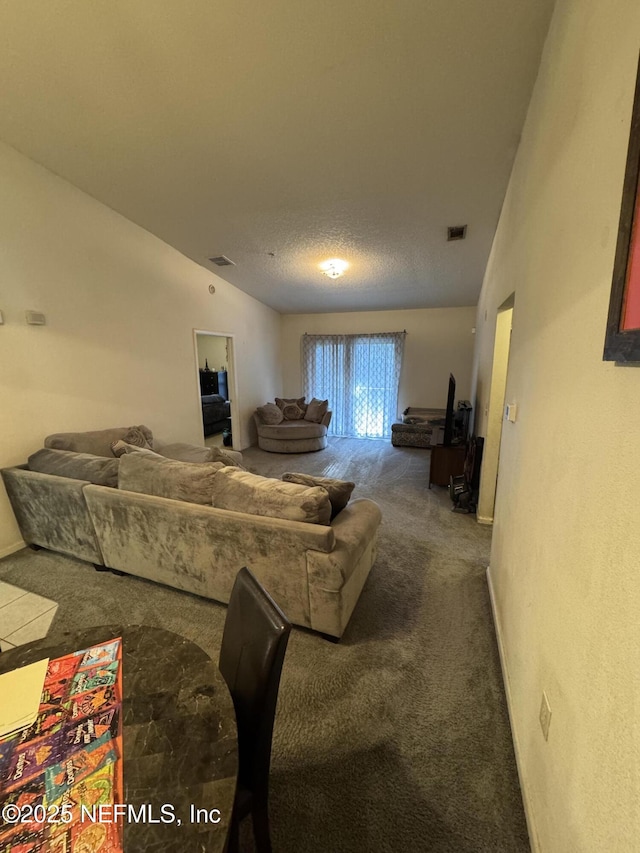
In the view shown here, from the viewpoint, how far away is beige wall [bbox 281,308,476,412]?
6203mm

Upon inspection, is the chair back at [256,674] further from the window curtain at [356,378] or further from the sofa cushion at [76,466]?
the window curtain at [356,378]

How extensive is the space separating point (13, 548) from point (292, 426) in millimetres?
3748

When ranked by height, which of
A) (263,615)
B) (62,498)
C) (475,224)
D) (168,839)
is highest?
(475,224)

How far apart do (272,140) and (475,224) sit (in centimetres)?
201

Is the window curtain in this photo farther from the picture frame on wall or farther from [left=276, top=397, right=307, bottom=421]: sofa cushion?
the picture frame on wall

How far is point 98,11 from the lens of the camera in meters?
1.64

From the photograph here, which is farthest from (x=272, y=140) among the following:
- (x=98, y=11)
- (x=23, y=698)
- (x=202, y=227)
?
(x=23, y=698)

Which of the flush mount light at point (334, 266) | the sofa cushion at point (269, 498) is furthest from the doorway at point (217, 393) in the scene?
the sofa cushion at point (269, 498)

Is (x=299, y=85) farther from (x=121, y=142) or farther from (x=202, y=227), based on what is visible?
(x=202, y=227)

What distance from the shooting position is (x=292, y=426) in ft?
18.6

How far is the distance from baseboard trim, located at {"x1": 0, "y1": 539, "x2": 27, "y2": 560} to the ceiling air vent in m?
4.84

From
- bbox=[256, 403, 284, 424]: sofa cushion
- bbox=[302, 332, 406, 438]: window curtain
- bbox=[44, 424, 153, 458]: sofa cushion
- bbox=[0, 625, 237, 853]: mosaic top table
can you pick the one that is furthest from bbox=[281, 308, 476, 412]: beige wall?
bbox=[0, 625, 237, 853]: mosaic top table

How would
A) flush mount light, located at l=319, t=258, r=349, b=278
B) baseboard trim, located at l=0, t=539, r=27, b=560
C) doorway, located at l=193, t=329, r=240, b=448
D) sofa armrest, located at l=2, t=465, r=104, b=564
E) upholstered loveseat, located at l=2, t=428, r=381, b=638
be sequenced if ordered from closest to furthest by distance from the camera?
upholstered loveseat, located at l=2, t=428, r=381, b=638 → sofa armrest, located at l=2, t=465, r=104, b=564 → baseboard trim, located at l=0, t=539, r=27, b=560 → flush mount light, located at l=319, t=258, r=349, b=278 → doorway, located at l=193, t=329, r=240, b=448

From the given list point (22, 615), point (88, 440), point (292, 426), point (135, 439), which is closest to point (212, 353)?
point (292, 426)
